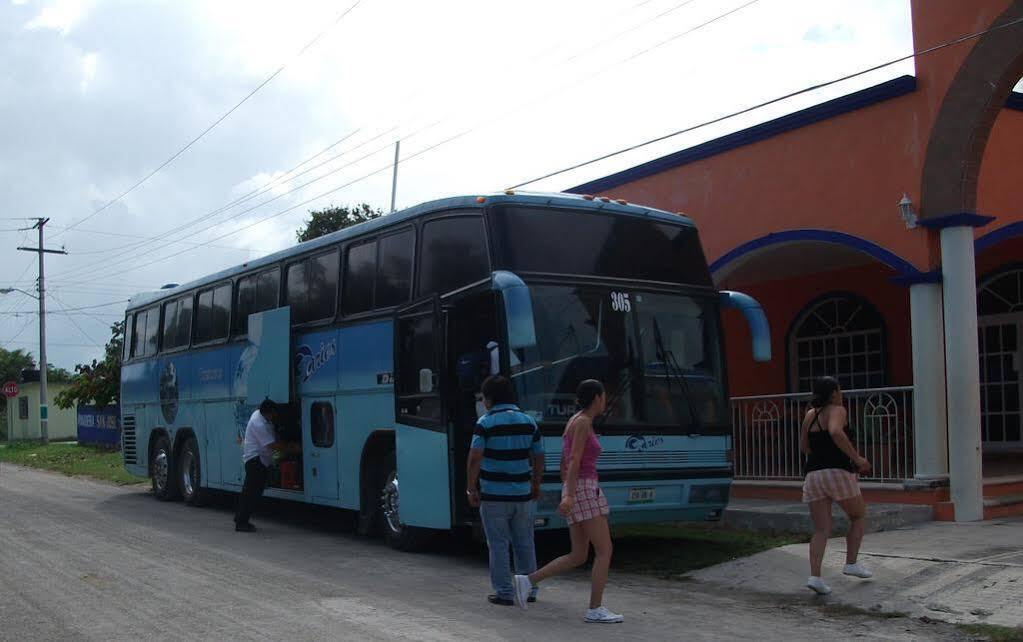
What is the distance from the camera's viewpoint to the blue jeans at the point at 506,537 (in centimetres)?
812

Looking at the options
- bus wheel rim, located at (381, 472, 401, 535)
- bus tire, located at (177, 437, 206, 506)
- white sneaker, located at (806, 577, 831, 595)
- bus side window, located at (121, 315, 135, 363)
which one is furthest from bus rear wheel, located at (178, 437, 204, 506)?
white sneaker, located at (806, 577, 831, 595)

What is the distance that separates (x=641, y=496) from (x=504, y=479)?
Result: 8.00ft

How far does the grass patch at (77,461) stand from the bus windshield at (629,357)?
47.5ft

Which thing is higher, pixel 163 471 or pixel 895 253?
pixel 895 253

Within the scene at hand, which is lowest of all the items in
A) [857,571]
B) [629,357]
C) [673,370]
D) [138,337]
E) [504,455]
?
[857,571]

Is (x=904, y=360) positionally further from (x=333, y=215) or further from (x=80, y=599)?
(x=333, y=215)

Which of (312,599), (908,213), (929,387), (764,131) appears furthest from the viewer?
(764,131)

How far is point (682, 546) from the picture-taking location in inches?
446

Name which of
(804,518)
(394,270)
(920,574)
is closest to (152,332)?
(394,270)

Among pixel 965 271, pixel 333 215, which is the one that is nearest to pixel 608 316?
pixel 965 271

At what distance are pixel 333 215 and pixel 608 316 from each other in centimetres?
2937

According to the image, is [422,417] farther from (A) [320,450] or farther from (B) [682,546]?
(B) [682,546]

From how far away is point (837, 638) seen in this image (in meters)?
7.09

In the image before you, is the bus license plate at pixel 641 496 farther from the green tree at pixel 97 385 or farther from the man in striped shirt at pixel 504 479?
the green tree at pixel 97 385
